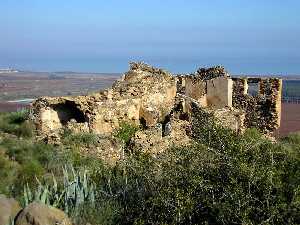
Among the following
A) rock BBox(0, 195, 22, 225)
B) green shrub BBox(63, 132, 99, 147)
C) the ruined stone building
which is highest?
the ruined stone building

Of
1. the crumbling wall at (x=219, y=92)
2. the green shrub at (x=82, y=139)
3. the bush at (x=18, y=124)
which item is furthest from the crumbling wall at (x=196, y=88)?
the green shrub at (x=82, y=139)

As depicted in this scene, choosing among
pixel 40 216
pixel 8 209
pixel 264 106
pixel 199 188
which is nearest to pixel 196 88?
pixel 264 106

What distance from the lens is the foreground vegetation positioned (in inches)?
417

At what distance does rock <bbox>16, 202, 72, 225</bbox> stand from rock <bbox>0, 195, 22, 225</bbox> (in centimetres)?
22

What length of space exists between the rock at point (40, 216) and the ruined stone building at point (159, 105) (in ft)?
21.5

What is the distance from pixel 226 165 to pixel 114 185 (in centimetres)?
282

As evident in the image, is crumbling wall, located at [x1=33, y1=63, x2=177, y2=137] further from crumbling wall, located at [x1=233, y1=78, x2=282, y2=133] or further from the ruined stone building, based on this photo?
crumbling wall, located at [x1=233, y1=78, x2=282, y2=133]

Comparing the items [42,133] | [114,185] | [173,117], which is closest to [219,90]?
[173,117]

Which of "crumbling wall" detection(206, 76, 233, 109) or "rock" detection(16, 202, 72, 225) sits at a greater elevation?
"crumbling wall" detection(206, 76, 233, 109)

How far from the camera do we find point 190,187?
11.2 metres

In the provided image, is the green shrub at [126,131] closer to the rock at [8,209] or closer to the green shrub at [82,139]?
the green shrub at [82,139]

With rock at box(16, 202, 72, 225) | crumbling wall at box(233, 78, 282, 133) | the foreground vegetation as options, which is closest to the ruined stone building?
crumbling wall at box(233, 78, 282, 133)

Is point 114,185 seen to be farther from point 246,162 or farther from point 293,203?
point 293,203

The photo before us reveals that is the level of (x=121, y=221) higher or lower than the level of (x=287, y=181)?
lower
